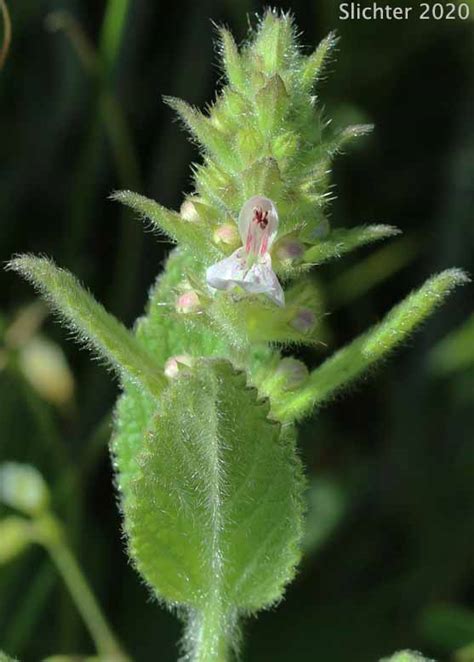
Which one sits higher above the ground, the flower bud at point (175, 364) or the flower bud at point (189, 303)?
the flower bud at point (189, 303)

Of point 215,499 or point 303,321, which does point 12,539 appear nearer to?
point 215,499

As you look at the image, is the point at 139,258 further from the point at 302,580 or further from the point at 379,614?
the point at 379,614

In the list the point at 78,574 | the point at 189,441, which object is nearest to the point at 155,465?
the point at 189,441

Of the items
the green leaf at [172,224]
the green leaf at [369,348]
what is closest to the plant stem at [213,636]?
the green leaf at [369,348]

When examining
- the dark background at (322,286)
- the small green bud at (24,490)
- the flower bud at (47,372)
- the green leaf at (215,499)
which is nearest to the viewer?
the green leaf at (215,499)

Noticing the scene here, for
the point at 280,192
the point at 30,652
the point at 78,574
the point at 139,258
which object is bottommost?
the point at 30,652

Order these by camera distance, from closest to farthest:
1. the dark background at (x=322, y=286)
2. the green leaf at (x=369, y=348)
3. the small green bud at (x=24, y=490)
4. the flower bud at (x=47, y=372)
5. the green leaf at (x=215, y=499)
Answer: the green leaf at (x=215, y=499) < the green leaf at (x=369, y=348) < the small green bud at (x=24, y=490) < the flower bud at (x=47, y=372) < the dark background at (x=322, y=286)

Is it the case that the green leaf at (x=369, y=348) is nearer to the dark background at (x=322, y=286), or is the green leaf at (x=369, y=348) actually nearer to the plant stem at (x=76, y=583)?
the plant stem at (x=76, y=583)
